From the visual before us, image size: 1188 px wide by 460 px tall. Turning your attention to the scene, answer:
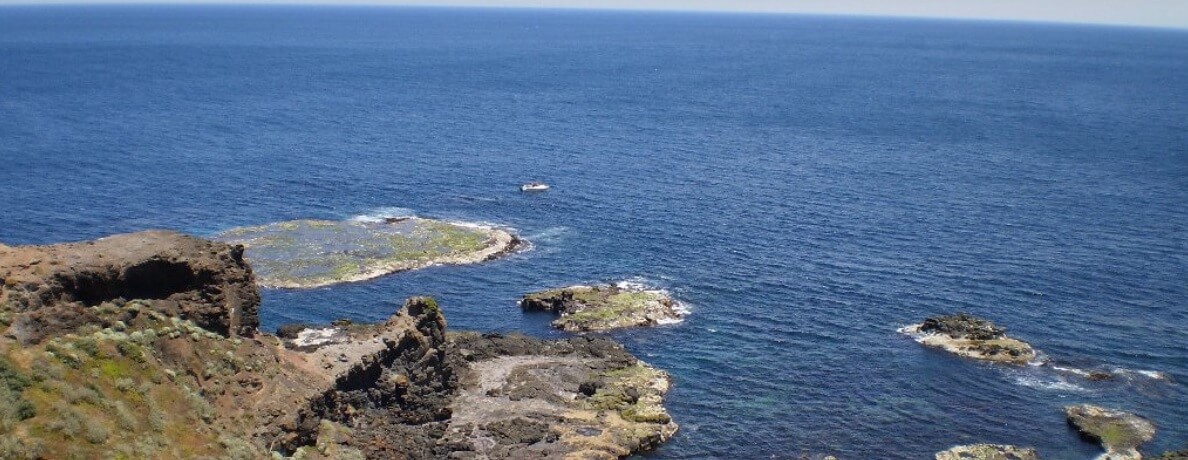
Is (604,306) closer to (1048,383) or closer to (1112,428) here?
(1048,383)

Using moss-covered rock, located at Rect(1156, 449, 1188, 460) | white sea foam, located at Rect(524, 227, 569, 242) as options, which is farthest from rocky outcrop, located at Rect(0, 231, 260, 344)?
white sea foam, located at Rect(524, 227, 569, 242)

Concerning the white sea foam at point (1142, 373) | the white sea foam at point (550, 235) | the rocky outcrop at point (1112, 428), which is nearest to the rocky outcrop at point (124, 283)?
the rocky outcrop at point (1112, 428)

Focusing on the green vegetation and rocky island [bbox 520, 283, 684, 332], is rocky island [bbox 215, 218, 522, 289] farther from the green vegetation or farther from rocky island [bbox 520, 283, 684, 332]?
the green vegetation

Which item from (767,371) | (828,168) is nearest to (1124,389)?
(767,371)

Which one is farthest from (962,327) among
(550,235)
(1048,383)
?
(550,235)

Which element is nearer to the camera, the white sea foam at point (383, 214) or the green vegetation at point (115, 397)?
the green vegetation at point (115, 397)

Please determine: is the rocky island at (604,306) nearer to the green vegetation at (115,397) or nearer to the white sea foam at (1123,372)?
the white sea foam at (1123,372)
